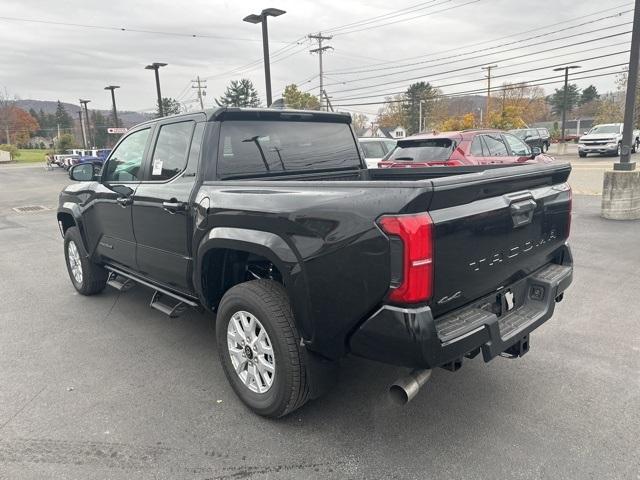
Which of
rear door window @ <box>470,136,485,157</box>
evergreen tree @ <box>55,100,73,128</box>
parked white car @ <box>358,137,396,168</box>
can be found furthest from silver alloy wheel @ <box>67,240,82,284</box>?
evergreen tree @ <box>55,100,73,128</box>

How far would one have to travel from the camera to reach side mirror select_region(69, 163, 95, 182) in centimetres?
488

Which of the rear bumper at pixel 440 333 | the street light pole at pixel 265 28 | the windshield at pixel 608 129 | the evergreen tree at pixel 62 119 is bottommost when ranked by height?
the rear bumper at pixel 440 333

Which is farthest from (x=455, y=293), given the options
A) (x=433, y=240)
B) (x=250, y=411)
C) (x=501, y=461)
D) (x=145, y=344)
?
(x=145, y=344)

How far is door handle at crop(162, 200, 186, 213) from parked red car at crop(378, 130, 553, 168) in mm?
6167

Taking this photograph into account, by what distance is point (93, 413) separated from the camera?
3162 mm

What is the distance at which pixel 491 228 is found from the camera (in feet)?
8.39

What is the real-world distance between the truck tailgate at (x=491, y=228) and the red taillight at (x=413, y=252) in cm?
6

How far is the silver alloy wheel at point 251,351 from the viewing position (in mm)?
2967

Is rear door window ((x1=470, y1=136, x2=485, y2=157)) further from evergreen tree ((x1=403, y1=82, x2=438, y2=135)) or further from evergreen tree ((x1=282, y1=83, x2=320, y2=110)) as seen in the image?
evergreen tree ((x1=403, y1=82, x2=438, y2=135))

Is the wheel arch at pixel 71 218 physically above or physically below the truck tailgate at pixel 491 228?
below

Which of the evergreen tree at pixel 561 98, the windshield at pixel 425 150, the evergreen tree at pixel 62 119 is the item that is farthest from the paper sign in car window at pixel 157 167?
the evergreen tree at pixel 62 119

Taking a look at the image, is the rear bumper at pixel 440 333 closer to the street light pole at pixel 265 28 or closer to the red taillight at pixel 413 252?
the red taillight at pixel 413 252

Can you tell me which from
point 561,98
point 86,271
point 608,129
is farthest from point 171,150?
point 561,98

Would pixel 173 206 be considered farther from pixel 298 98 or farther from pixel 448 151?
pixel 298 98
